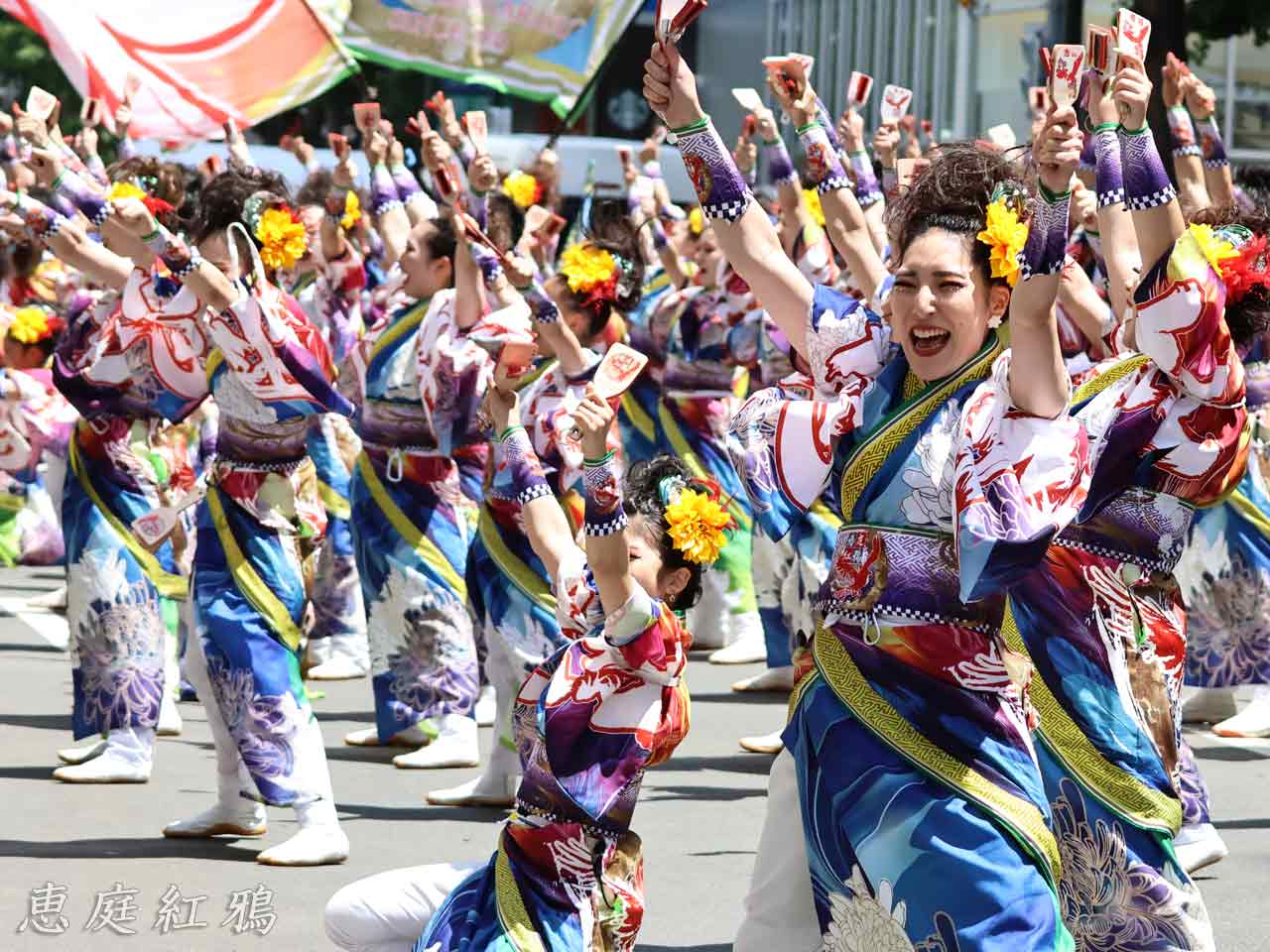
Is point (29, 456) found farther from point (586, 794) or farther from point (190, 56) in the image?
point (586, 794)

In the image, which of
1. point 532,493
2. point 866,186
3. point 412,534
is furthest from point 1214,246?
point 412,534

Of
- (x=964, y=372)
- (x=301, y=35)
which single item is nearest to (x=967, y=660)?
(x=964, y=372)

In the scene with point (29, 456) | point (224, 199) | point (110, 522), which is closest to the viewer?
point (224, 199)

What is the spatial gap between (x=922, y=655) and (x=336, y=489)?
21.3 feet

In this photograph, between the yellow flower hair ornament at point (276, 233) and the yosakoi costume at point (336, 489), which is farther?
the yosakoi costume at point (336, 489)

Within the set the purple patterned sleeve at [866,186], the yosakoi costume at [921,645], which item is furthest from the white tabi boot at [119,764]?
the yosakoi costume at [921,645]

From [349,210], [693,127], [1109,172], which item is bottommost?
[349,210]

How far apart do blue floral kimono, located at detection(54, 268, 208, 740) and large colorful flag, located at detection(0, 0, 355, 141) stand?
3.21m

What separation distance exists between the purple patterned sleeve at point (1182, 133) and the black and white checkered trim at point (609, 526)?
12.6ft

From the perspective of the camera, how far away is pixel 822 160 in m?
4.61

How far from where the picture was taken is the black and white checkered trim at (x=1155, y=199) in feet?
13.8

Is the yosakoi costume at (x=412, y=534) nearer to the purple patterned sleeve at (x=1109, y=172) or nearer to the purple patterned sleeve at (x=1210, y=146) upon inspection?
the purple patterned sleeve at (x=1210, y=146)

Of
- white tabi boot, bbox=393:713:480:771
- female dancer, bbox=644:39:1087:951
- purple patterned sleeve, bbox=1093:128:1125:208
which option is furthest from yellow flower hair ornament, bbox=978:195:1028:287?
white tabi boot, bbox=393:713:480:771

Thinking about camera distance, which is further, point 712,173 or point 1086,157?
point 1086,157
